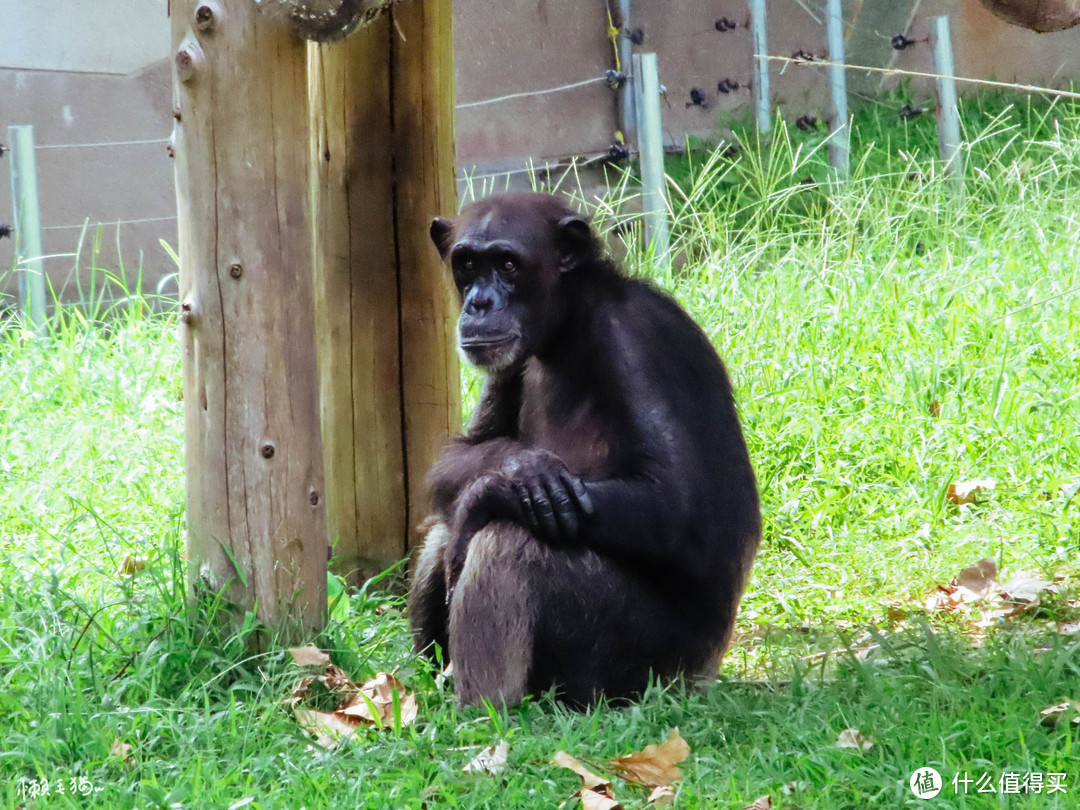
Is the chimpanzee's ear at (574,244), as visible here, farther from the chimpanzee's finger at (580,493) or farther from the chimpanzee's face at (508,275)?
the chimpanzee's finger at (580,493)

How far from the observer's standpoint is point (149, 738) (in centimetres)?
319

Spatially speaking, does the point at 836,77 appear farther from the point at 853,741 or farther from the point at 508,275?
the point at 853,741

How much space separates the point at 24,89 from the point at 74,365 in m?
3.37

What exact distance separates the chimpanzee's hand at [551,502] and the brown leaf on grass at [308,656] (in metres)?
0.71

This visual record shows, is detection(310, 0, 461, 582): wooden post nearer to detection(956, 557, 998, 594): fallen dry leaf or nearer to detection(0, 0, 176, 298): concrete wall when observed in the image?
detection(956, 557, 998, 594): fallen dry leaf

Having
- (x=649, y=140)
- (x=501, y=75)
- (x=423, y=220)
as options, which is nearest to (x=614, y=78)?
(x=501, y=75)

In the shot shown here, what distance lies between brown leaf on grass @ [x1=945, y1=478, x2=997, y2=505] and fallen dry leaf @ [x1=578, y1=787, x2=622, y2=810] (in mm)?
2899

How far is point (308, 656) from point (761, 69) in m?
7.45

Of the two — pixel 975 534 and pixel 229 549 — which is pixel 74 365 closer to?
pixel 229 549

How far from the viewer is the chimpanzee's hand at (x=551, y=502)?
142 inches

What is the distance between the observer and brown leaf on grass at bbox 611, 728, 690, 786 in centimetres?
286

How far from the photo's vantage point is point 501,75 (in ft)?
33.0

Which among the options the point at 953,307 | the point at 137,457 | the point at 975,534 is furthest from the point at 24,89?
the point at 975,534

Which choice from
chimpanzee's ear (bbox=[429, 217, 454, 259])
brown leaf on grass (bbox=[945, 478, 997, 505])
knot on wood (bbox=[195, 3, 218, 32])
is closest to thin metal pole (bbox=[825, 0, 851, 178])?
brown leaf on grass (bbox=[945, 478, 997, 505])
